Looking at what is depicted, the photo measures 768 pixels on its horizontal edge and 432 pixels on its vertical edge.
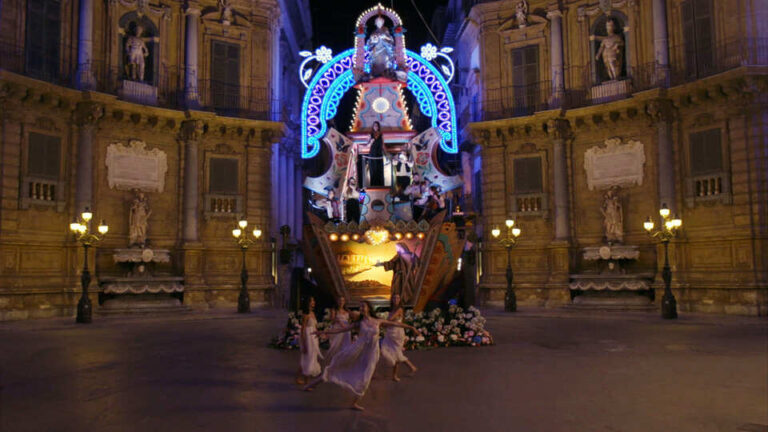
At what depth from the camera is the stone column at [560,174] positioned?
86.8 feet

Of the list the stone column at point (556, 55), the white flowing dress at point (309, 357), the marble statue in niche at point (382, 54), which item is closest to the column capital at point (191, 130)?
the marble statue in niche at point (382, 54)

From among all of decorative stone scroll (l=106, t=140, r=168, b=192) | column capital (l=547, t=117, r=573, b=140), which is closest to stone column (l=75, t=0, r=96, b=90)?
decorative stone scroll (l=106, t=140, r=168, b=192)

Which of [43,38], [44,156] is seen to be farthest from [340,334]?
[43,38]

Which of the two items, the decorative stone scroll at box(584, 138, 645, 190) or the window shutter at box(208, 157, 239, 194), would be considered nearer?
the decorative stone scroll at box(584, 138, 645, 190)

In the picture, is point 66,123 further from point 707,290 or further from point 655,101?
point 707,290

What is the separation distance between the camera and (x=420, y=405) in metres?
8.27

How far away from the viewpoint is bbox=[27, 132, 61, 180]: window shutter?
2242cm

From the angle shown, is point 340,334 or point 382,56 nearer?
point 340,334

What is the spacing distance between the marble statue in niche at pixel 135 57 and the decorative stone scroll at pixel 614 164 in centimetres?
1870

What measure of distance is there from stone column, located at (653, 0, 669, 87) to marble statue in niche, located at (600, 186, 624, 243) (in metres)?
4.80

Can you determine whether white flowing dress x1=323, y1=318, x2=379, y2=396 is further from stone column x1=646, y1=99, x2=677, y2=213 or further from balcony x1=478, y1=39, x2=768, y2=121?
balcony x1=478, y1=39, x2=768, y2=121

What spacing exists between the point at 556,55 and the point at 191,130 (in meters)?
15.8

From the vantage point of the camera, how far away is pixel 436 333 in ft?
47.1

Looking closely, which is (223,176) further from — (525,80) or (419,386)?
(419,386)
